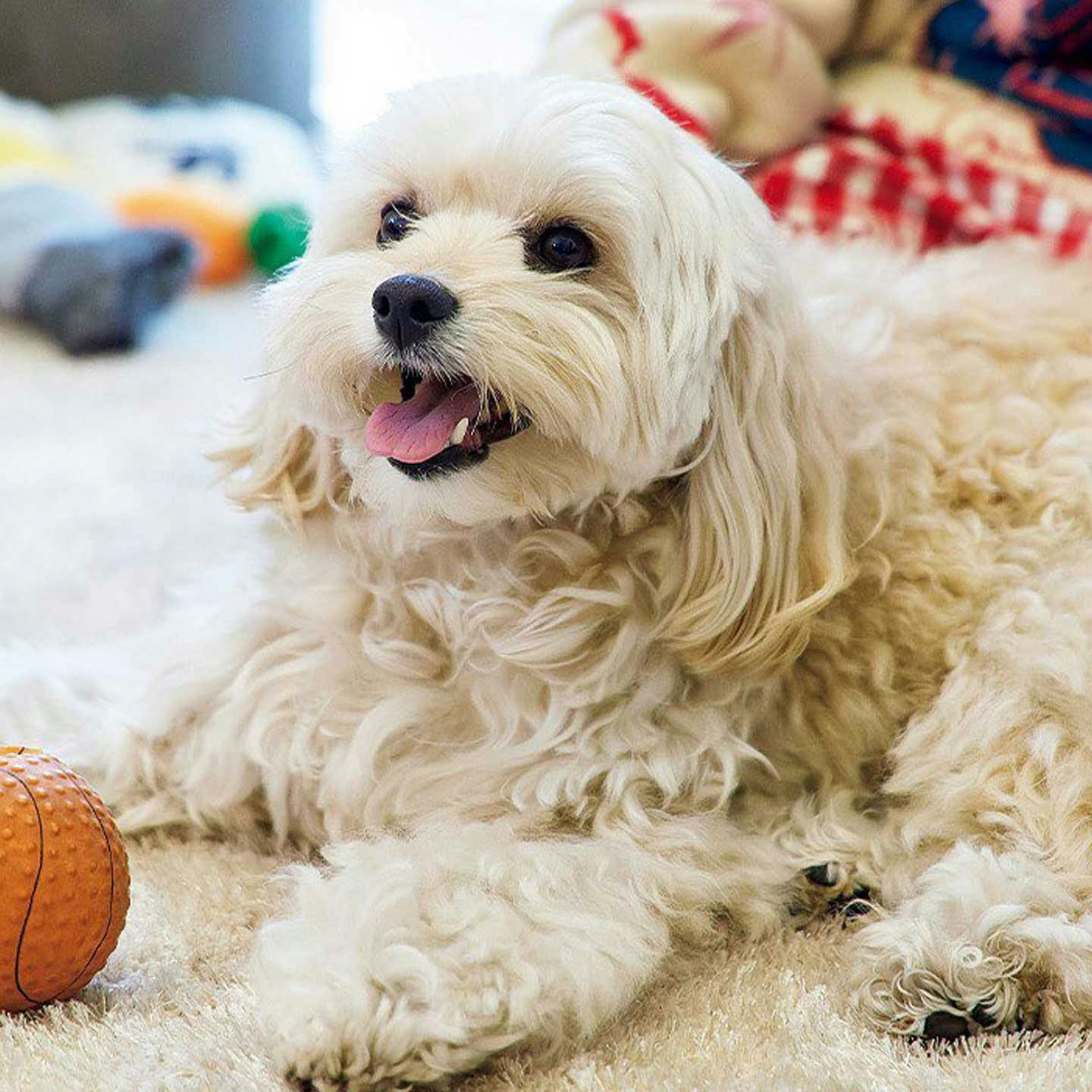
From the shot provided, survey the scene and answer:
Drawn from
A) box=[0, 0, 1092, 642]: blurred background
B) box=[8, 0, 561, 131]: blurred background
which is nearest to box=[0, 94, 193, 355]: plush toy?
box=[0, 0, 1092, 642]: blurred background

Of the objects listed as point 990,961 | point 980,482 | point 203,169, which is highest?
point 980,482

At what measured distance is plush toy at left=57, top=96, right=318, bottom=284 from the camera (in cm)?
346

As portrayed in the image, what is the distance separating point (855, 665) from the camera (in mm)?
1447

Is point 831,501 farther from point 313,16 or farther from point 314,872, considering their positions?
point 313,16

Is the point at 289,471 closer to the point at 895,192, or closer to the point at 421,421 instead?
the point at 421,421

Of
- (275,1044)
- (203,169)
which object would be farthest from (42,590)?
(203,169)

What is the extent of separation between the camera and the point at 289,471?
1475 millimetres

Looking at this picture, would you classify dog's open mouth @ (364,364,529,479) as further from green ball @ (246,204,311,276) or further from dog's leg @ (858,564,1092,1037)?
green ball @ (246,204,311,276)

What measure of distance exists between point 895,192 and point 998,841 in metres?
1.06

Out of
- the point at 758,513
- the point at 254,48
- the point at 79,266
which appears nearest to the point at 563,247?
the point at 758,513

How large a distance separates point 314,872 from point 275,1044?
8.2 inches

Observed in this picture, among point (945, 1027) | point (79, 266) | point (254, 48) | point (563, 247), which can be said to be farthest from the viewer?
point (254, 48)

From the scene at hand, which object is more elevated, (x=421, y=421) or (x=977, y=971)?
(x=421, y=421)

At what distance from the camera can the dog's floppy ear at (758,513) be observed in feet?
4.32
